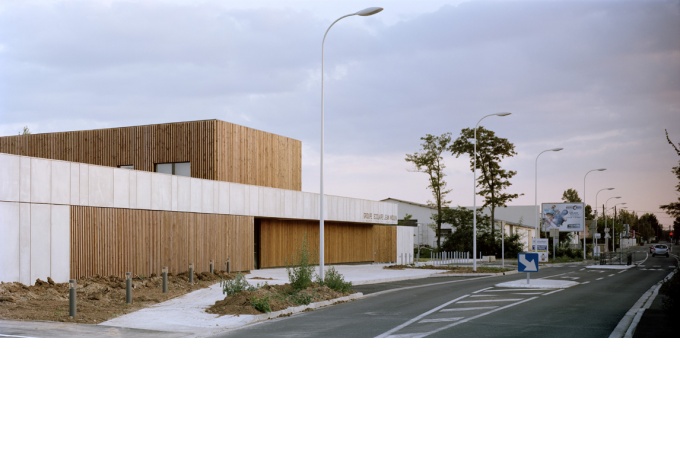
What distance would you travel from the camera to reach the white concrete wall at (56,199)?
68.4 ft

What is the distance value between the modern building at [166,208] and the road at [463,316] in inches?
245

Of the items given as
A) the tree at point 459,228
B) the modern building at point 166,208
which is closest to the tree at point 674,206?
the modern building at point 166,208

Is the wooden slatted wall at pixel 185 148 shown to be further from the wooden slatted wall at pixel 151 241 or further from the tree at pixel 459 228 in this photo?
the tree at pixel 459 228

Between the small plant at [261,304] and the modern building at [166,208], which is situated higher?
the modern building at [166,208]

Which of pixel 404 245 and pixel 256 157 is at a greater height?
pixel 256 157

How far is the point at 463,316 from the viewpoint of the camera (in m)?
15.7

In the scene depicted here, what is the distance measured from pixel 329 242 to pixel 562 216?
32.9 meters

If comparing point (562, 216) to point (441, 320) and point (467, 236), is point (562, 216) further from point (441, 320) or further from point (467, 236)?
point (441, 320)

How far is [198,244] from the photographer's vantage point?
29.9 meters

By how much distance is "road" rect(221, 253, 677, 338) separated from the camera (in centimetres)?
1316

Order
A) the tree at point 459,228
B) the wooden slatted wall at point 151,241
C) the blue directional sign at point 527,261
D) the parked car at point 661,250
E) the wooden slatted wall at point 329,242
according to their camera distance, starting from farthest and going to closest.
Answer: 1. the parked car at point 661,250
2. the tree at point 459,228
3. the wooden slatted wall at point 329,242
4. the wooden slatted wall at point 151,241
5. the blue directional sign at point 527,261
